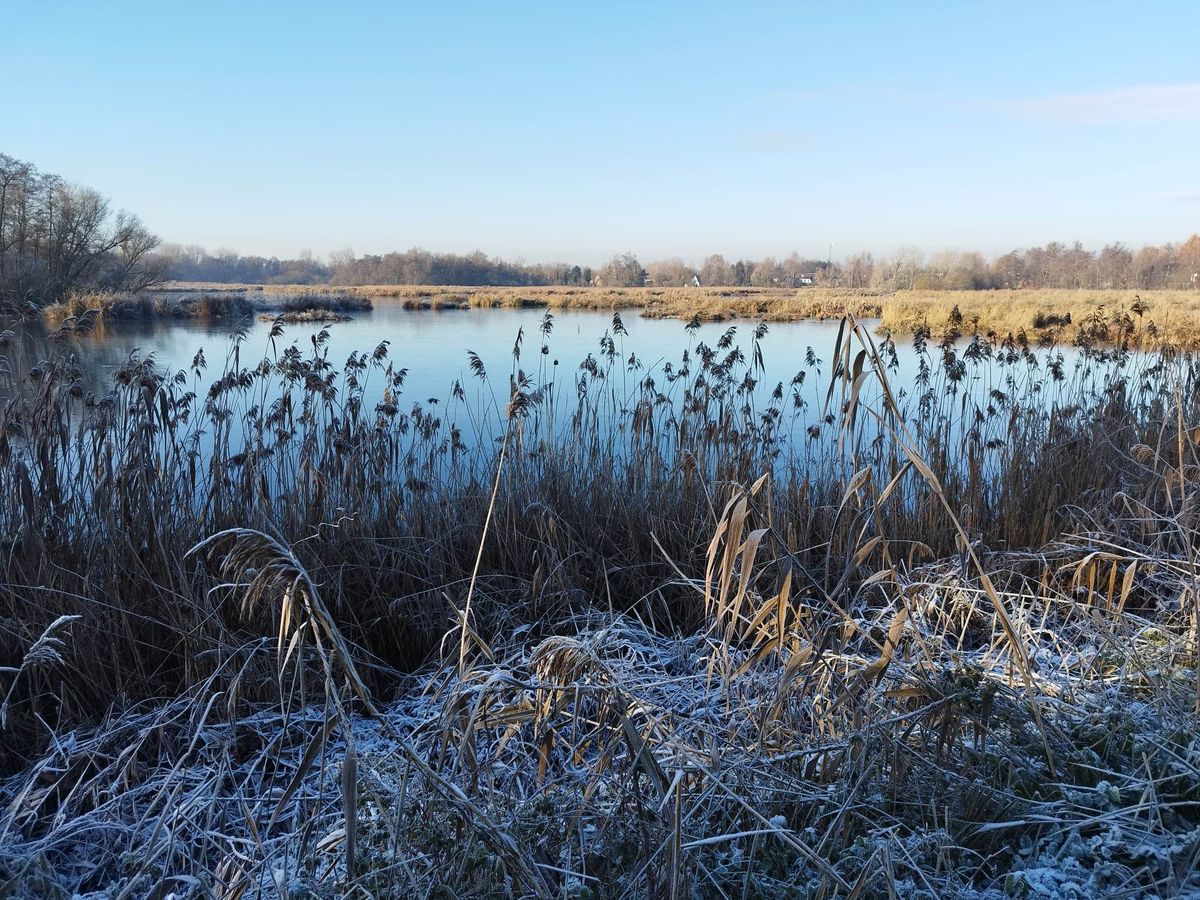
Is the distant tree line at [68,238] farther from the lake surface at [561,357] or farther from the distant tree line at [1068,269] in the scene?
the distant tree line at [1068,269]

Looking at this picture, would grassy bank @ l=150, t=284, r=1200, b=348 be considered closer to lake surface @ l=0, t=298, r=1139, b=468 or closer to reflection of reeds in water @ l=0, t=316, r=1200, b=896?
lake surface @ l=0, t=298, r=1139, b=468

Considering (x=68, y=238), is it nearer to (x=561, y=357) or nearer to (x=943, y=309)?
(x=561, y=357)

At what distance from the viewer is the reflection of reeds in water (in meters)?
1.48

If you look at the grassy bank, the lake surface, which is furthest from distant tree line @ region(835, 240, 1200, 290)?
the lake surface

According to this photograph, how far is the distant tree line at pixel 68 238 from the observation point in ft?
68.3

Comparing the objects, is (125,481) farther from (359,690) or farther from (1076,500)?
(1076,500)

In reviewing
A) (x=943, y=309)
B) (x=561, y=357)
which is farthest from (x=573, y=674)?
(x=943, y=309)

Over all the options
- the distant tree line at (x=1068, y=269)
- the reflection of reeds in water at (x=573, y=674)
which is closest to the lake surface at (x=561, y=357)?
the reflection of reeds in water at (x=573, y=674)

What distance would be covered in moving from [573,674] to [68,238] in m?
27.5

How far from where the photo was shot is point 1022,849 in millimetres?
1581

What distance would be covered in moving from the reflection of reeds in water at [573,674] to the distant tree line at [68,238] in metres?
19.5

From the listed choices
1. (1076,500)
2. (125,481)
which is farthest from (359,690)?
(1076,500)

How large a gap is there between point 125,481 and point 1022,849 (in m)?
3.06

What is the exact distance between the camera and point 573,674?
1529mm
